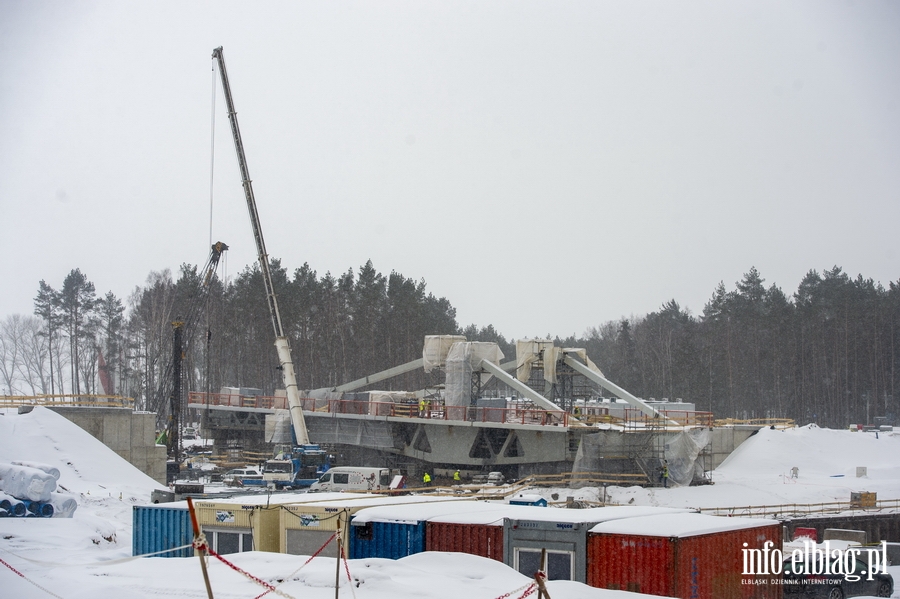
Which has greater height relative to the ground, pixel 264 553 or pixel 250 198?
pixel 250 198

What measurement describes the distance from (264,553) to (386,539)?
283 cm

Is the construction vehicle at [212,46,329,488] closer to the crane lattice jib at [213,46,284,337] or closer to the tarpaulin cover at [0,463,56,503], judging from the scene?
the crane lattice jib at [213,46,284,337]

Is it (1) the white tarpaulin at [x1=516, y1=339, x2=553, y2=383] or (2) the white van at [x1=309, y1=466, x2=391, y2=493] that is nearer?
(2) the white van at [x1=309, y1=466, x2=391, y2=493]

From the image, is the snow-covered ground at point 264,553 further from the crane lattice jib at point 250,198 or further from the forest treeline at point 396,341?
the forest treeline at point 396,341

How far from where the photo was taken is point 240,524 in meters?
18.1

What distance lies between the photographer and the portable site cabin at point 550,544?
14.6 metres

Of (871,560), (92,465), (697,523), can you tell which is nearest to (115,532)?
(92,465)

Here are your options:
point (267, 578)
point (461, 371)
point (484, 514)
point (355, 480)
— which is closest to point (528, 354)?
point (461, 371)

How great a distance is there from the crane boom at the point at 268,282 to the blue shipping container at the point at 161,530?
2394 cm

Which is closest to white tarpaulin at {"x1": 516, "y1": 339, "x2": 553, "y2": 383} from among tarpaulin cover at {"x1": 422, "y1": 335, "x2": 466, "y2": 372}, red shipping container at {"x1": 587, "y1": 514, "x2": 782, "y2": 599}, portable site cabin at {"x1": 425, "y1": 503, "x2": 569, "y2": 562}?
tarpaulin cover at {"x1": 422, "y1": 335, "x2": 466, "y2": 372}

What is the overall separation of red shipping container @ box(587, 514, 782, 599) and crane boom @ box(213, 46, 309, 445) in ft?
101

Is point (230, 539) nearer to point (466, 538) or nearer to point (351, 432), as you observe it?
point (466, 538)

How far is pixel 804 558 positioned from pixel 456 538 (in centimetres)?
986

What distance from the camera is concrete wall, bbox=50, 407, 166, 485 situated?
4012cm
